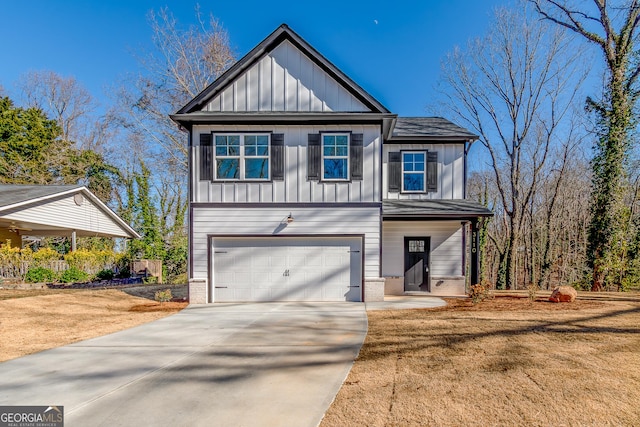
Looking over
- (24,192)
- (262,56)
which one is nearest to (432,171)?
(262,56)

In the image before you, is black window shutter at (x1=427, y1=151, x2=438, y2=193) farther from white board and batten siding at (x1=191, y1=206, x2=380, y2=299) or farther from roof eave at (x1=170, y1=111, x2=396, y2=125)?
white board and batten siding at (x1=191, y1=206, x2=380, y2=299)

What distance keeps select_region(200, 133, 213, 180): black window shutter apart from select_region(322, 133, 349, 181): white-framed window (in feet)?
11.7

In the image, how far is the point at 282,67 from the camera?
11461 millimetres

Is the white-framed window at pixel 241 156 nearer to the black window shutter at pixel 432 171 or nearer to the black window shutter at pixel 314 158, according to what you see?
the black window shutter at pixel 314 158

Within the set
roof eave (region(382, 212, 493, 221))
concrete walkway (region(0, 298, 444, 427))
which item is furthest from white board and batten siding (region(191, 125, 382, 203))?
concrete walkway (region(0, 298, 444, 427))

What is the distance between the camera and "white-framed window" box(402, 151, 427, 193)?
13773mm

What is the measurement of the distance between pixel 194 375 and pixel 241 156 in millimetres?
7586

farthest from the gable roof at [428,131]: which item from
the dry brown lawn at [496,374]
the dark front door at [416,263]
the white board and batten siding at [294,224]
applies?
the dry brown lawn at [496,374]

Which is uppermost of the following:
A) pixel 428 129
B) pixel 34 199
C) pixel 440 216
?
pixel 428 129

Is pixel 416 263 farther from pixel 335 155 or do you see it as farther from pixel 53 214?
pixel 53 214

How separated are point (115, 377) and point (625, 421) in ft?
18.8

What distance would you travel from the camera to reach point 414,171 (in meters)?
13.8

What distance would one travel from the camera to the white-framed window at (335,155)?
446 inches

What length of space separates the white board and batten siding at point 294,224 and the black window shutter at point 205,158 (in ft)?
3.48
